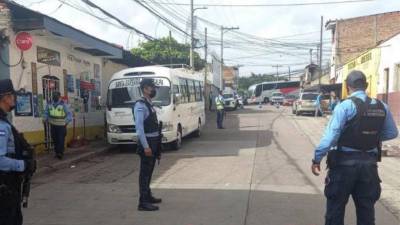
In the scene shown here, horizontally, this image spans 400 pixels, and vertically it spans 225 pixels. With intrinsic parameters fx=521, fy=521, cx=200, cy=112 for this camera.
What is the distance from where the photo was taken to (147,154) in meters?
7.29

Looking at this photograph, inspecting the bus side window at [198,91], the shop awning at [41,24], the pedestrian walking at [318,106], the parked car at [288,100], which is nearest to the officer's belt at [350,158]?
the shop awning at [41,24]

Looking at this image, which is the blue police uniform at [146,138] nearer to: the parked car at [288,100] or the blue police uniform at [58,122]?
the blue police uniform at [58,122]

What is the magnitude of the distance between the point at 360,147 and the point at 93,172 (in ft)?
25.2

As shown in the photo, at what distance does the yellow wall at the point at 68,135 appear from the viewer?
13.6 metres

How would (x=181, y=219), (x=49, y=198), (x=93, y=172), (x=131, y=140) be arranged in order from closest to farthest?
(x=181, y=219)
(x=49, y=198)
(x=93, y=172)
(x=131, y=140)

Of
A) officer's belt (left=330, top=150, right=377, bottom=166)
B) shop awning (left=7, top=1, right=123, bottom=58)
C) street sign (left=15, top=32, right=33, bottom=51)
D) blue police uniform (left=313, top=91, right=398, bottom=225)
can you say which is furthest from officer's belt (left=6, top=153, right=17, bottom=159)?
street sign (left=15, top=32, right=33, bottom=51)

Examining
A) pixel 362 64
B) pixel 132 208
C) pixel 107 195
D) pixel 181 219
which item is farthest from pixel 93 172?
pixel 362 64

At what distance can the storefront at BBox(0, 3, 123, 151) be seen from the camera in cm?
1251

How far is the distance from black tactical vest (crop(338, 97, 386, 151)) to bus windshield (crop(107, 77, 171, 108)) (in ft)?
34.7

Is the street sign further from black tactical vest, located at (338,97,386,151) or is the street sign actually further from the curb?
black tactical vest, located at (338,97,386,151)

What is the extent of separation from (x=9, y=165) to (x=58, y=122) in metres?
9.11

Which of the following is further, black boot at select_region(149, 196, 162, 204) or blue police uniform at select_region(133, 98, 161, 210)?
black boot at select_region(149, 196, 162, 204)

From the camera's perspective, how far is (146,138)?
745 cm

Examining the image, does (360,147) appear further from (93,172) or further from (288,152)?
(288,152)
